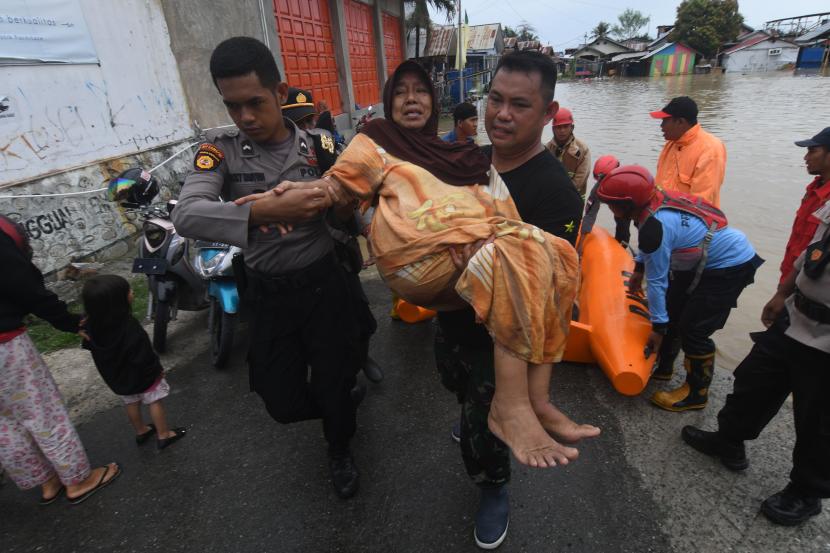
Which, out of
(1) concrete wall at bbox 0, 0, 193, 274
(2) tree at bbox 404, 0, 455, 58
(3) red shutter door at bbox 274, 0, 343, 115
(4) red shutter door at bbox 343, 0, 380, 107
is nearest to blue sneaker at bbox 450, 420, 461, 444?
(1) concrete wall at bbox 0, 0, 193, 274

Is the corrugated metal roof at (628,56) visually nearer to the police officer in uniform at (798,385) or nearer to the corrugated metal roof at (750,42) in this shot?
the corrugated metal roof at (750,42)

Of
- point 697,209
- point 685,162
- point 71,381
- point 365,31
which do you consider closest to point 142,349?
point 71,381

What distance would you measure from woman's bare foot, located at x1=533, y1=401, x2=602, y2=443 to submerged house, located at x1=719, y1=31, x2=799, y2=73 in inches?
2571

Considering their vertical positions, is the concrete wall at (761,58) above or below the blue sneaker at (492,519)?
above

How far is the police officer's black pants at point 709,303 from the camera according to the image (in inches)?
101

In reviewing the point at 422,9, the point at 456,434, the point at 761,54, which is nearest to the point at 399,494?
the point at 456,434

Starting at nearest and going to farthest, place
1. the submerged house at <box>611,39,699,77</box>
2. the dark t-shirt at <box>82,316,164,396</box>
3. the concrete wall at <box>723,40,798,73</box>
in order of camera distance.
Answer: the dark t-shirt at <box>82,316,164,396</box> → the concrete wall at <box>723,40,798,73</box> → the submerged house at <box>611,39,699,77</box>

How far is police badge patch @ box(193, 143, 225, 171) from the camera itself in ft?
5.74

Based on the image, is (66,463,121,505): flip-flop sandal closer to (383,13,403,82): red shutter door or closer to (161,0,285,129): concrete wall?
(161,0,285,129): concrete wall

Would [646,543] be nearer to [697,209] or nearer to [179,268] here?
[697,209]

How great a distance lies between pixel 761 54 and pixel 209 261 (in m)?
66.2

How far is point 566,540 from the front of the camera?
6.37 feet

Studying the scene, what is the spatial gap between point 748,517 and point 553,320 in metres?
1.61

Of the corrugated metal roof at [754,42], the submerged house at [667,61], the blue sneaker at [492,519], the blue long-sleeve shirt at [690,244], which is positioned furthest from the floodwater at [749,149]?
the corrugated metal roof at [754,42]
